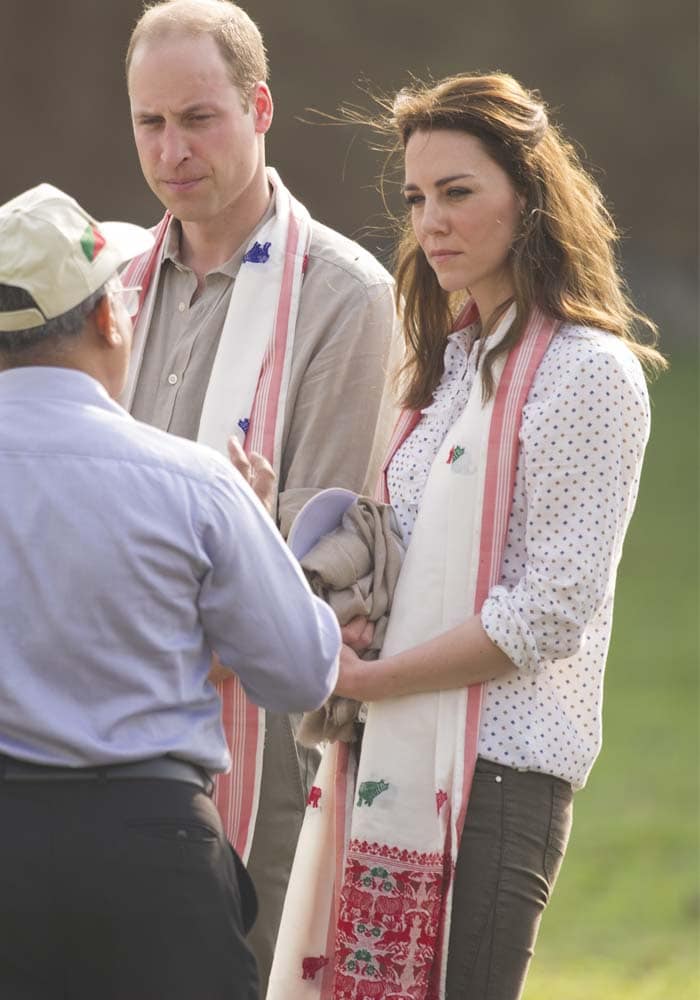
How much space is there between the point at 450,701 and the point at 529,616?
0.62 ft

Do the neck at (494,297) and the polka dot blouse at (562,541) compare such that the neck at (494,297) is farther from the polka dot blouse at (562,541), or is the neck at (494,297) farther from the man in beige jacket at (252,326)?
the man in beige jacket at (252,326)

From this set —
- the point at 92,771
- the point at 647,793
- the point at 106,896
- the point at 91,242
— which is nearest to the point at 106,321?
the point at 91,242

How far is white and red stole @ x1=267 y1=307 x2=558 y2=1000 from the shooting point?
102 inches

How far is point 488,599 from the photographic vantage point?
8.60 feet

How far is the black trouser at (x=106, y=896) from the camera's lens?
2.01m

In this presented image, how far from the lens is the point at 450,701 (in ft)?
8.68

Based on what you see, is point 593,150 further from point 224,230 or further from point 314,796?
point 314,796

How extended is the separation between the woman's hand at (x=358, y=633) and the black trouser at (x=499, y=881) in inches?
10.6

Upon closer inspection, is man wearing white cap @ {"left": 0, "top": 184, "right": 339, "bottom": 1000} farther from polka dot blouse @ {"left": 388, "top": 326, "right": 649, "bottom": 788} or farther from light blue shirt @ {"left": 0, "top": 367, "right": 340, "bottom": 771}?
polka dot blouse @ {"left": 388, "top": 326, "right": 649, "bottom": 788}

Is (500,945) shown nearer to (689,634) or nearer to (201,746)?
(201,746)

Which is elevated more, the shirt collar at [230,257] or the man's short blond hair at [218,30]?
the man's short blond hair at [218,30]

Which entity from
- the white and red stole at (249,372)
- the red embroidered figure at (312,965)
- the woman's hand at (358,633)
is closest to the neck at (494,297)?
the white and red stole at (249,372)

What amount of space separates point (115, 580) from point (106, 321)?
1.11 feet

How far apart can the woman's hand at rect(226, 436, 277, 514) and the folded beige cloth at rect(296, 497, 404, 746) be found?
205mm
